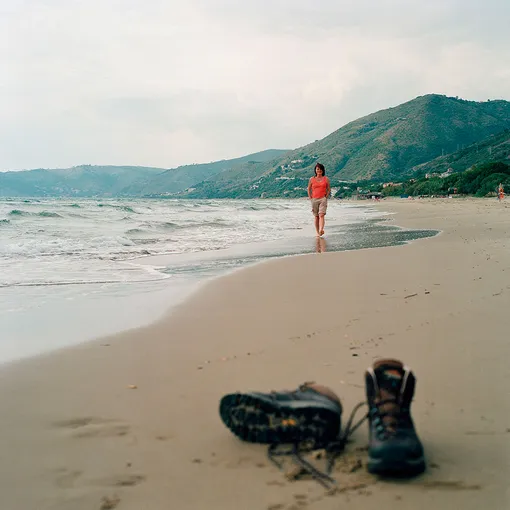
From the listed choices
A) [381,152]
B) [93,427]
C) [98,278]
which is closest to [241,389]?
[93,427]

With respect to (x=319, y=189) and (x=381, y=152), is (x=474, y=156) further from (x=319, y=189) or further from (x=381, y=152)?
(x=319, y=189)

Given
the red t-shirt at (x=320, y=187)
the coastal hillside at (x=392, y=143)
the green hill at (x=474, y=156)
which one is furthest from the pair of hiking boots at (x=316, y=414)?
the coastal hillside at (x=392, y=143)

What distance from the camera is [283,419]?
2113 millimetres

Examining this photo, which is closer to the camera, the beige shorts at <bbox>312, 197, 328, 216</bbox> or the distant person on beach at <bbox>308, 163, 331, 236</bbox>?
the distant person on beach at <bbox>308, 163, 331, 236</bbox>

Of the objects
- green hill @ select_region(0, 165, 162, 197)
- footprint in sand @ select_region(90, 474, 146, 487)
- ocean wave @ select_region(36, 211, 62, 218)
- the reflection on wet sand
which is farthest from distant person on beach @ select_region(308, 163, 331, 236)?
green hill @ select_region(0, 165, 162, 197)

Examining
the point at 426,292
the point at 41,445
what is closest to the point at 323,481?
the point at 41,445

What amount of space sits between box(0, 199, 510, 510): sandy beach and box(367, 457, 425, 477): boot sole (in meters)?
0.03

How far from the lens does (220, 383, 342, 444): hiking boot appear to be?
211 centimetres

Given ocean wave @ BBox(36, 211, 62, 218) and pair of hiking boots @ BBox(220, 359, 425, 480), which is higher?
A: ocean wave @ BBox(36, 211, 62, 218)

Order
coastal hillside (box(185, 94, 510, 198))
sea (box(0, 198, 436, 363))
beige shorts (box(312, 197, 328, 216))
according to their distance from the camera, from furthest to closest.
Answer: coastal hillside (box(185, 94, 510, 198)) < beige shorts (box(312, 197, 328, 216)) < sea (box(0, 198, 436, 363))

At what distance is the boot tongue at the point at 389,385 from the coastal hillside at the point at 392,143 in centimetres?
11728

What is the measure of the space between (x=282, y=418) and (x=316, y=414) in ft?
0.47

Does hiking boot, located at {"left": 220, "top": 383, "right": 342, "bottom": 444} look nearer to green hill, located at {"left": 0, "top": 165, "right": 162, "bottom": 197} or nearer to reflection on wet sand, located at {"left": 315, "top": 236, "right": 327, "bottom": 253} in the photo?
reflection on wet sand, located at {"left": 315, "top": 236, "right": 327, "bottom": 253}

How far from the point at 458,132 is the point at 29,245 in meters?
137
